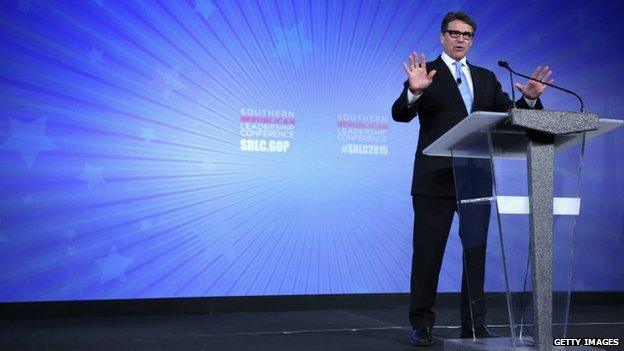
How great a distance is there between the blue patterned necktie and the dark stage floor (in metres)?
1.03

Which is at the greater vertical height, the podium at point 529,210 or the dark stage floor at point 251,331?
the podium at point 529,210

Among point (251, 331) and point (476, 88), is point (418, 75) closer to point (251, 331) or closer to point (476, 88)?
point (476, 88)

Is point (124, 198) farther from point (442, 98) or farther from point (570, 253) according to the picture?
point (570, 253)

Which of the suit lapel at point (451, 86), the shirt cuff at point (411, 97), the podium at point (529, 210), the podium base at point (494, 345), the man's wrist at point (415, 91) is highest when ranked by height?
the suit lapel at point (451, 86)

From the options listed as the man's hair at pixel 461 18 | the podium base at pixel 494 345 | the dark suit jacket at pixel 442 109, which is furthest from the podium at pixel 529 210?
the man's hair at pixel 461 18

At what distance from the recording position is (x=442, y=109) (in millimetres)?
3195

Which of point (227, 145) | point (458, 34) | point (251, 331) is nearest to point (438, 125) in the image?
point (458, 34)

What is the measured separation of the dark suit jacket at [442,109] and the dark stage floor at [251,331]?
0.69 m

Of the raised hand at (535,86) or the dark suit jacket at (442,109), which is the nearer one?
the raised hand at (535,86)

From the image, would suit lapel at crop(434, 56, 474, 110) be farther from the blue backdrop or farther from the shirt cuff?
the blue backdrop

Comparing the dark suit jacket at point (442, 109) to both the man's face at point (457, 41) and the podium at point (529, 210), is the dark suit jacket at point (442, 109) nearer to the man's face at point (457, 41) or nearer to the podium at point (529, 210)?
the man's face at point (457, 41)

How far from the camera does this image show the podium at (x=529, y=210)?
7.39 ft

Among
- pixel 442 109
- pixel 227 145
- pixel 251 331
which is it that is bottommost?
pixel 251 331

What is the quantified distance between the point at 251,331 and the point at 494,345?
171cm
